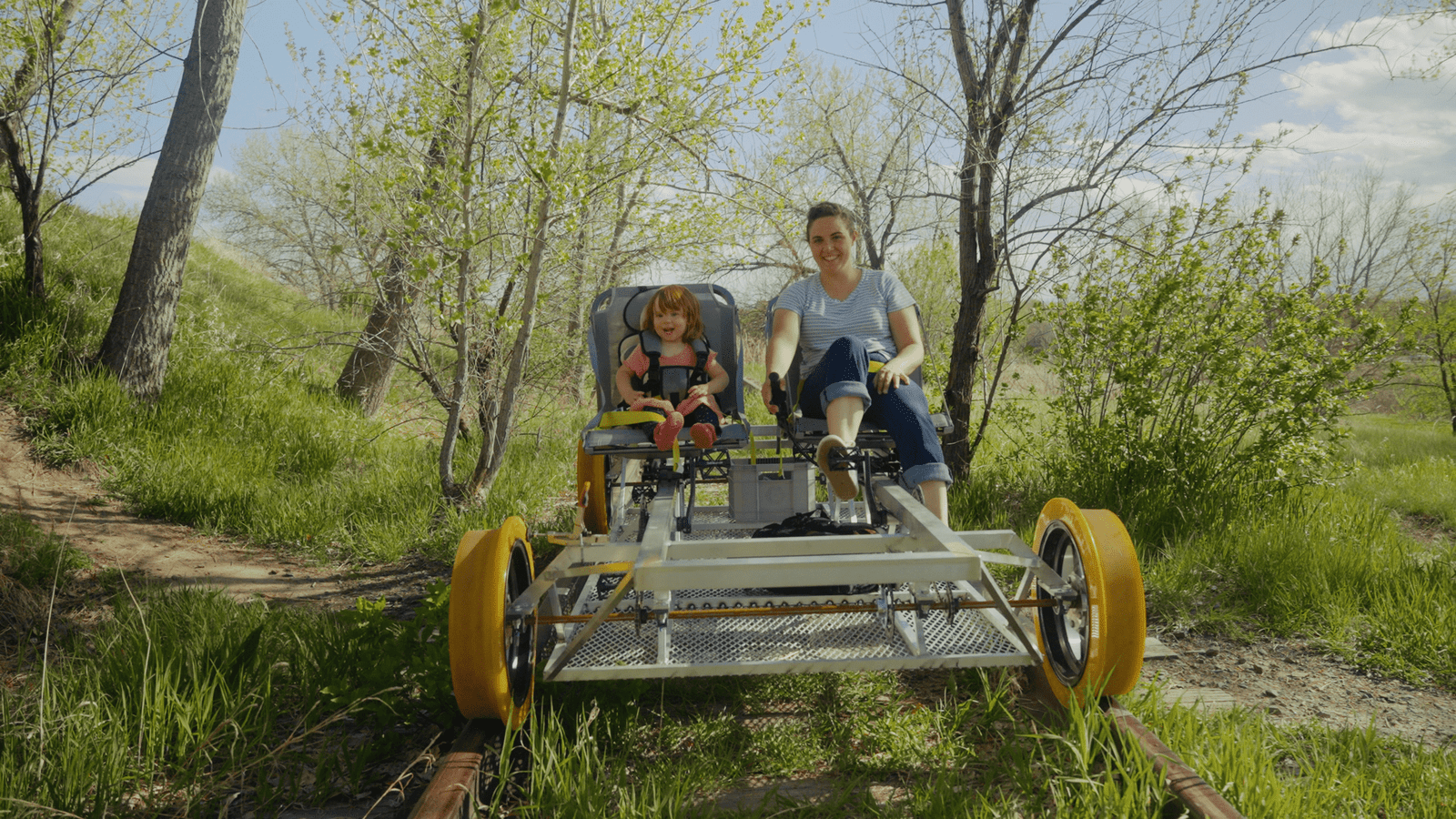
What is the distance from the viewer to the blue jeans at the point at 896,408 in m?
3.01

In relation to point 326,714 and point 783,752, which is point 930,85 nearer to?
point 783,752

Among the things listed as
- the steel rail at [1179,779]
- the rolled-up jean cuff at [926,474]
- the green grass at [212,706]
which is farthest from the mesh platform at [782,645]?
the green grass at [212,706]

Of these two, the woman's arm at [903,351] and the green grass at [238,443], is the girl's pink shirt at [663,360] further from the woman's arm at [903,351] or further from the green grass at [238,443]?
the green grass at [238,443]

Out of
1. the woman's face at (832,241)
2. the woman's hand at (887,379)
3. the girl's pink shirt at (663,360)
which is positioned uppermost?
the woman's face at (832,241)

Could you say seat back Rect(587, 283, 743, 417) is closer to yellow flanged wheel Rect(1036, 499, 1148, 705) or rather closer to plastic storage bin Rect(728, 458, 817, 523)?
plastic storage bin Rect(728, 458, 817, 523)

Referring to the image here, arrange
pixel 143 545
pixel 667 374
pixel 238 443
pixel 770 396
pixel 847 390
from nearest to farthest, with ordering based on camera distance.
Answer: pixel 847 390
pixel 770 396
pixel 667 374
pixel 143 545
pixel 238 443

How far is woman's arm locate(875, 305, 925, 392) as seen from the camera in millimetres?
3213

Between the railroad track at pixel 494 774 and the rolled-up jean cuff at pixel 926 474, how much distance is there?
92cm

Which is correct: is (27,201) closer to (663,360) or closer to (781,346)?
(663,360)

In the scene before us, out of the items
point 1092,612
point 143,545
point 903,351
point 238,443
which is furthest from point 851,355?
point 238,443

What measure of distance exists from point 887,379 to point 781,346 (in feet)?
2.12

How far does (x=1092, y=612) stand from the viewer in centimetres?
232

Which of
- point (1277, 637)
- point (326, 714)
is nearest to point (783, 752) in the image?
point (326, 714)

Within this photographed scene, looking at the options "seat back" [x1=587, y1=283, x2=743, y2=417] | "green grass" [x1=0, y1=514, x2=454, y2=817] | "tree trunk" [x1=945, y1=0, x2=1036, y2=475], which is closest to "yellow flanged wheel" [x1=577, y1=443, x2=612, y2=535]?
"seat back" [x1=587, y1=283, x2=743, y2=417]
